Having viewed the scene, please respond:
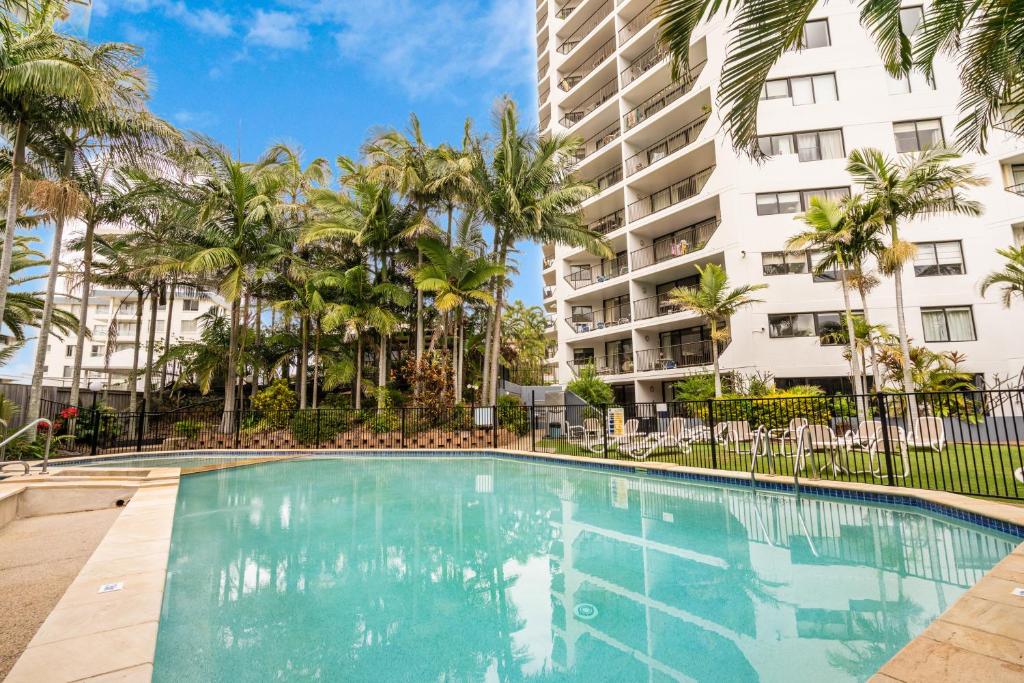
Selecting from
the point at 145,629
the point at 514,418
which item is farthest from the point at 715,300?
the point at 145,629

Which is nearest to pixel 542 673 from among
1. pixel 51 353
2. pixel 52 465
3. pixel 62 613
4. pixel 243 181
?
pixel 62 613

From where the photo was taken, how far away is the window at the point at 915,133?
62.2ft

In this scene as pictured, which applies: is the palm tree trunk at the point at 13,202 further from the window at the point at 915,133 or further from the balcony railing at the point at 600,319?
the window at the point at 915,133

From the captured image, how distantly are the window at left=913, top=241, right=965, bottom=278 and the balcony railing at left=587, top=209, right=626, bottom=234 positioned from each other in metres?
12.0

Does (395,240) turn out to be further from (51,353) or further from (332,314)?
(51,353)

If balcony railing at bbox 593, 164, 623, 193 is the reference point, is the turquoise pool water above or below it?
below

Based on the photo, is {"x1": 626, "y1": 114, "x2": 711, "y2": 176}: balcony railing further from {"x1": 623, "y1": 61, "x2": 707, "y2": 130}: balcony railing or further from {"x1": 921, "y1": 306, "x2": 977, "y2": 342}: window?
{"x1": 921, "y1": 306, "x2": 977, "y2": 342}: window

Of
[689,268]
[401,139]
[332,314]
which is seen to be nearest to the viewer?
[332,314]

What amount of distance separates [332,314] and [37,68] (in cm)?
911

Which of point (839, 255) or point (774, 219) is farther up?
point (774, 219)

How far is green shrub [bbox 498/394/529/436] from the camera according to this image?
53.5ft

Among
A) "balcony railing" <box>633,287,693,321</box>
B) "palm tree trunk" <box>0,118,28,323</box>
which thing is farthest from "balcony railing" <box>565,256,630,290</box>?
"palm tree trunk" <box>0,118,28,323</box>

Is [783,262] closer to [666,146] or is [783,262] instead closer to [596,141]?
[666,146]

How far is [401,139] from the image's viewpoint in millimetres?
18312
